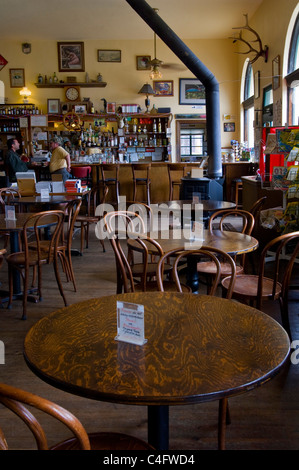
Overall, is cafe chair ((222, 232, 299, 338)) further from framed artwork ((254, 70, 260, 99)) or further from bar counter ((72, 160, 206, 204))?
framed artwork ((254, 70, 260, 99))

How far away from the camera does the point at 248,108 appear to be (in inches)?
400

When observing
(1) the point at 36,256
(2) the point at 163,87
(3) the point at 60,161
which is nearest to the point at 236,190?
(3) the point at 60,161

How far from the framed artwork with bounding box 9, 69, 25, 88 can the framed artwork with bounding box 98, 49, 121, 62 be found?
195 cm

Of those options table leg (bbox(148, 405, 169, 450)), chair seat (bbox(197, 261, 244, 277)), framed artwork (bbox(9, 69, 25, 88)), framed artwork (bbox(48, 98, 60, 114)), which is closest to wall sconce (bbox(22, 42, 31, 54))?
framed artwork (bbox(9, 69, 25, 88))

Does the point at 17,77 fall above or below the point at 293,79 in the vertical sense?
above

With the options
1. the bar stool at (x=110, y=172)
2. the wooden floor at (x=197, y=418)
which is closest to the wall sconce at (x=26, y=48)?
the bar stool at (x=110, y=172)

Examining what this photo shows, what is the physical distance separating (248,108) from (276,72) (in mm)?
2760

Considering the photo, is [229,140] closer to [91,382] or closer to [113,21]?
[113,21]

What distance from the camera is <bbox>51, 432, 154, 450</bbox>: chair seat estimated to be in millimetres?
1314

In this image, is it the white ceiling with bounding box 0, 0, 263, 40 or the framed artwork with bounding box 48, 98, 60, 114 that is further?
the framed artwork with bounding box 48, 98, 60, 114

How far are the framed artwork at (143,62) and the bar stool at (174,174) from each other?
353cm

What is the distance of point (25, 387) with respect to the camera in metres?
2.41

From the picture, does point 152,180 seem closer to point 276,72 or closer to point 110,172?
point 110,172

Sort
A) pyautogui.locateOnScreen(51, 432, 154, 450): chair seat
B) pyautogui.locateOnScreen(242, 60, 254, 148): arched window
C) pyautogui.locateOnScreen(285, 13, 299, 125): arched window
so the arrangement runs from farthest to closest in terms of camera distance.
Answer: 1. pyautogui.locateOnScreen(242, 60, 254, 148): arched window
2. pyautogui.locateOnScreen(285, 13, 299, 125): arched window
3. pyautogui.locateOnScreen(51, 432, 154, 450): chair seat
